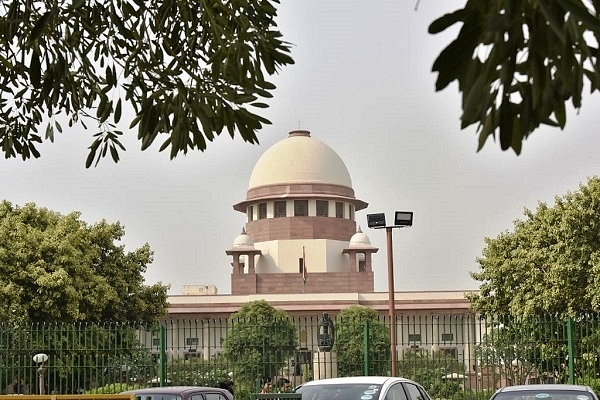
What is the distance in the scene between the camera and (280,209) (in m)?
68.8

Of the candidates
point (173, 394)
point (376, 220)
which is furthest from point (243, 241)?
point (173, 394)

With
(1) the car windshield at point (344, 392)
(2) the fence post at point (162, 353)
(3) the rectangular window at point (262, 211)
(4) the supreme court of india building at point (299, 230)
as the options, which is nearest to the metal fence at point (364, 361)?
(2) the fence post at point (162, 353)

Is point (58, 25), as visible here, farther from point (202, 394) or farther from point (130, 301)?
point (130, 301)

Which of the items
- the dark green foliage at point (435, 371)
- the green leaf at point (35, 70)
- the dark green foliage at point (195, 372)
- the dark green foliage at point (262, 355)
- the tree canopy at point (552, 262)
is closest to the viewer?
the green leaf at point (35, 70)

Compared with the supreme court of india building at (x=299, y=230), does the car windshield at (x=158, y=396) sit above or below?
below

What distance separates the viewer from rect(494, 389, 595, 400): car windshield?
9.95 metres

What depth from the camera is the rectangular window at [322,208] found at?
68.8m

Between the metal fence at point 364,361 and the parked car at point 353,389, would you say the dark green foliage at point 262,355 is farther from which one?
the parked car at point 353,389

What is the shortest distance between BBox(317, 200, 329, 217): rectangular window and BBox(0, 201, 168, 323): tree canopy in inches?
1342

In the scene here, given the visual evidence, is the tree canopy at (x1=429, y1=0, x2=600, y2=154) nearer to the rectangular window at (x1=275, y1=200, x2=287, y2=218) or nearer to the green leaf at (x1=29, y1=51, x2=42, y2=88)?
the green leaf at (x1=29, y1=51, x2=42, y2=88)

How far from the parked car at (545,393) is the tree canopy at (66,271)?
21104 mm

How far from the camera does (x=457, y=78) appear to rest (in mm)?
2709

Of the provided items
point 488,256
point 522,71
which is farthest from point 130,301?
point 522,71

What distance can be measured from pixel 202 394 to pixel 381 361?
670 centimetres
